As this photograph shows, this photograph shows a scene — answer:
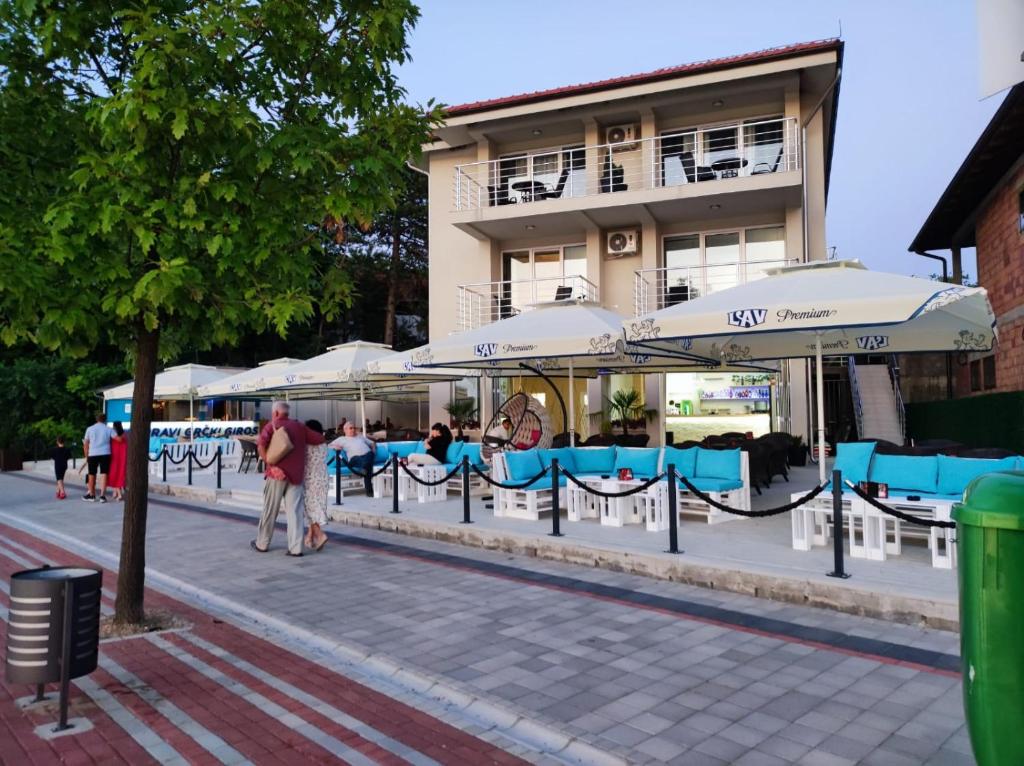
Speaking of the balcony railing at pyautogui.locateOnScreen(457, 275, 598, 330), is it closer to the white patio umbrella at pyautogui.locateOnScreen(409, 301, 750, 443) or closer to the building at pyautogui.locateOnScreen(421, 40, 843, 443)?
the building at pyautogui.locateOnScreen(421, 40, 843, 443)

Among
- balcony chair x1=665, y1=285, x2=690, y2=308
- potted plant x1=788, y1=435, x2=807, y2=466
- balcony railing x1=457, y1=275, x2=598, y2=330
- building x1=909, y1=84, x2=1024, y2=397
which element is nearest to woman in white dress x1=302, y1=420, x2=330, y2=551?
potted plant x1=788, y1=435, x2=807, y2=466

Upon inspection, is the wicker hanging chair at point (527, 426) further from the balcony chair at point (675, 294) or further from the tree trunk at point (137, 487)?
the balcony chair at point (675, 294)

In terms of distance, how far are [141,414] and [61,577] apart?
2063 millimetres

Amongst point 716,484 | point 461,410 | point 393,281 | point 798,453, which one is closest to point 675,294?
point 798,453

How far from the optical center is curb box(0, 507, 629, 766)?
146 inches

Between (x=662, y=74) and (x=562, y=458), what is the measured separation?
12.0 meters

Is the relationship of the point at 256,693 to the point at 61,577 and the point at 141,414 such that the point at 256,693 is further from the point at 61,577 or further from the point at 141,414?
the point at 141,414

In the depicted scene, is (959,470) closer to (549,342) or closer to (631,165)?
(549,342)

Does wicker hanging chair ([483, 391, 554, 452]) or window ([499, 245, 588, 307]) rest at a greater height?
window ([499, 245, 588, 307])

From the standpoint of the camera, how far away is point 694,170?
1858 cm

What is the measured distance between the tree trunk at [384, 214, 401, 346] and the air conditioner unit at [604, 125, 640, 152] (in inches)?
630

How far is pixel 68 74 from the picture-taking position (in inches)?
218

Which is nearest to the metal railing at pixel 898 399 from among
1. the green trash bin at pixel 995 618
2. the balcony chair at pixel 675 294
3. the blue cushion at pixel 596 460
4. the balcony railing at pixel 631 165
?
the balcony chair at pixel 675 294

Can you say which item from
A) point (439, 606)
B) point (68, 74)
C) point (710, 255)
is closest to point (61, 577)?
point (439, 606)
